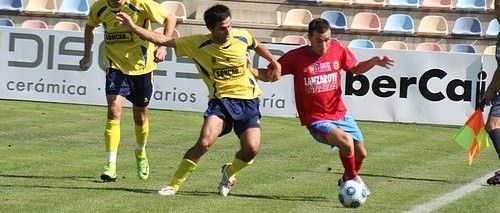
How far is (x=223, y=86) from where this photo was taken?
11.8 meters

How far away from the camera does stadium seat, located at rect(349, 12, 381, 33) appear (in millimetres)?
30344

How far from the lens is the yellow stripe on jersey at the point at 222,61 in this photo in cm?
1180

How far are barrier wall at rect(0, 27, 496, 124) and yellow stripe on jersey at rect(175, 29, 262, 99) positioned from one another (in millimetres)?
12269

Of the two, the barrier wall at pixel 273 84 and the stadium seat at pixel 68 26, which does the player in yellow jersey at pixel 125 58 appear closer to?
the barrier wall at pixel 273 84

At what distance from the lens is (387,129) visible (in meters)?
23.0

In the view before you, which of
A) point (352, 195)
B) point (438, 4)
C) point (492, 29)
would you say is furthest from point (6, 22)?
point (352, 195)

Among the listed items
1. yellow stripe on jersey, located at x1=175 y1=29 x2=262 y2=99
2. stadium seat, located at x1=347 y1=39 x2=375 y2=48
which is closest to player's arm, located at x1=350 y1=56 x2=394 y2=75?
yellow stripe on jersey, located at x1=175 y1=29 x2=262 y2=99

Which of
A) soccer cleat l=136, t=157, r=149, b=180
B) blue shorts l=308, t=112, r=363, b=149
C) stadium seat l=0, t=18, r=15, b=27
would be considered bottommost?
stadium seat l=0, t=18, r=15, b=27

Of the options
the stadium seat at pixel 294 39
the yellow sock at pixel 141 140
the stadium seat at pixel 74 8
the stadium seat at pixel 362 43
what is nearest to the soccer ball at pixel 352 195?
the yellow sock at pixel 141 140

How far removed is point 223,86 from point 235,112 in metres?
0.26

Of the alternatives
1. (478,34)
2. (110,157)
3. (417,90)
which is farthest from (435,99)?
(110,157)

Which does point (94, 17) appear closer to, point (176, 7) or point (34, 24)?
point (34, 24)

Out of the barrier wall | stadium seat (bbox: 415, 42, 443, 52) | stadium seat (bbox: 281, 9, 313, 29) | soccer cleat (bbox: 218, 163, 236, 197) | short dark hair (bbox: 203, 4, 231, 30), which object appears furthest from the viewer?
stadium seat (bbox: 281, 9, 313, 29)

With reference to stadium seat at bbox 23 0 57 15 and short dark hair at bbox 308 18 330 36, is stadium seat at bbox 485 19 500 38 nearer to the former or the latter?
stadium seat at bbox 23 0 57 15
